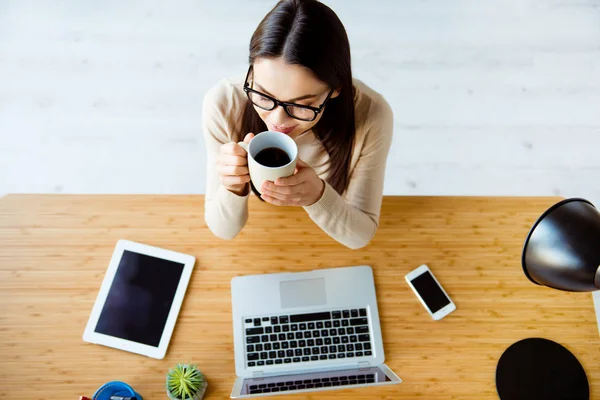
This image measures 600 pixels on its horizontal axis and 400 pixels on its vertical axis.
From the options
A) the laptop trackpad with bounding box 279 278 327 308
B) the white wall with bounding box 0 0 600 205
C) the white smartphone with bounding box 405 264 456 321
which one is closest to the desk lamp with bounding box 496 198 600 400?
the white smartphone with bounding box 405 264 456 321

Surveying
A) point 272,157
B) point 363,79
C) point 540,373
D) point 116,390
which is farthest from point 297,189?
point 363,79

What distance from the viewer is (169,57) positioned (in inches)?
97.0

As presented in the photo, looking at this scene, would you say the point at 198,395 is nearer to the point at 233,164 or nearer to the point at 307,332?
the point at 307,332

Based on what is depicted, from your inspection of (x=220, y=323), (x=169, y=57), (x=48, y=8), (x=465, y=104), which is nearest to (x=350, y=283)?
(x=220, y=323)

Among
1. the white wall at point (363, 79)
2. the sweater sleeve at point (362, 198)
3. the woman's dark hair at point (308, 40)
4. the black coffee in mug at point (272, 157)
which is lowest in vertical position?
the white wall at point (363, 79)

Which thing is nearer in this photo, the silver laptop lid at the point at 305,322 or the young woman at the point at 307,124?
the young woman at the point at 307,124

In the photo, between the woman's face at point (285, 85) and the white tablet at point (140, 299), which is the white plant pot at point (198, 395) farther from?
the woman's face at point (285, 85)

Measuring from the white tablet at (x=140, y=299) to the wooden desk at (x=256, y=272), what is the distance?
0.02 m

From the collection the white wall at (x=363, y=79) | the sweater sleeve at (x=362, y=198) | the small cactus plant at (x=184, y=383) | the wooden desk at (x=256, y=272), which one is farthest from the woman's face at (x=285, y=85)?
the white wall at (x=363, y=79)

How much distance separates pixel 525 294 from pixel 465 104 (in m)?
1.37

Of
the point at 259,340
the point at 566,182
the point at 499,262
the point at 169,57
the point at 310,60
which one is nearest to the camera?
the point at 310,60

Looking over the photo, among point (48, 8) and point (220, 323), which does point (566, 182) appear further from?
point (48, 8)

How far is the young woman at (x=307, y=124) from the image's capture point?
96 centimetres

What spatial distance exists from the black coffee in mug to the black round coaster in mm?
737
